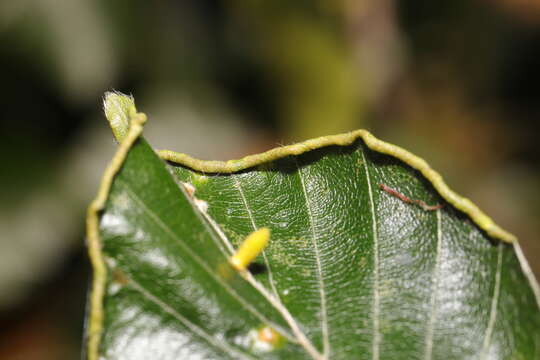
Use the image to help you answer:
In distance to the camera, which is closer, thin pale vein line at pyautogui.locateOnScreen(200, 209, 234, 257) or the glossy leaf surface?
the glossy leaf surface

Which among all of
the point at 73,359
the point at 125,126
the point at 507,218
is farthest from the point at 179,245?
the point at 507,218

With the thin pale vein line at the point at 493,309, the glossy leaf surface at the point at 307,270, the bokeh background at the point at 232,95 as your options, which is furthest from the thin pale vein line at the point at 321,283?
the bokeh background at the point at 232,95

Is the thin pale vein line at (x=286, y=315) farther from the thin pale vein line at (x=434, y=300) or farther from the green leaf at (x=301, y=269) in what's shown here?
the thin pale vein line at (x=434, y=300)

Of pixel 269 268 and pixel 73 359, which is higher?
pixel 73 359

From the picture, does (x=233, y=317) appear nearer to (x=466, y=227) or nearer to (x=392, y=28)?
(x=466, y=227)

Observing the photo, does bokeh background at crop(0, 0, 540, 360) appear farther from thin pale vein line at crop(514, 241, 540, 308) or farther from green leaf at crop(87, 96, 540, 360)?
thin pale vein line at crop(514, 241, 540, 308)

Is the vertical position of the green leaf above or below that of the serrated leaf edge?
below

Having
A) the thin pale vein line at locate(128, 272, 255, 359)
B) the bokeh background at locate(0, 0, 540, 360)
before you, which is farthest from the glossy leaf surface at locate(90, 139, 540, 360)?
the bokeh background at locate(0, 0, 540, 360)
